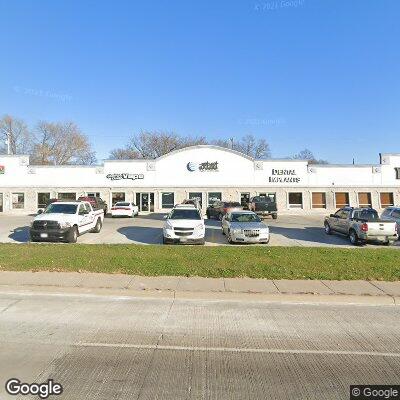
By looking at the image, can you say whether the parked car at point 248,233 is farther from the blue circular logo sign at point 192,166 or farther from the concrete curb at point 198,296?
the blue circular logo sign at point 192,166

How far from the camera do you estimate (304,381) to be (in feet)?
12.4

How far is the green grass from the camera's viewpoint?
8.84 meters

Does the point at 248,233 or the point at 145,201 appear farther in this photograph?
the point at 145,201

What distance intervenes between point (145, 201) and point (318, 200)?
1878 centimetres

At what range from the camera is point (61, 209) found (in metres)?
15.5

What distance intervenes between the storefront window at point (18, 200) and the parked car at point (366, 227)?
3200cm

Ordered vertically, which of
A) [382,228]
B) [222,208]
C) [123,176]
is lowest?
[382,228]

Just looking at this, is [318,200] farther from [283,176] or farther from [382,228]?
[382,228]

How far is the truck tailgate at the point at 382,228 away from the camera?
544 inches

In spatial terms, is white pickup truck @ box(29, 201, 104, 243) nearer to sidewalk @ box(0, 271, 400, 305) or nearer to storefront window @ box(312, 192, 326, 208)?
sidewalk @ box(0, 271, 400, 305)

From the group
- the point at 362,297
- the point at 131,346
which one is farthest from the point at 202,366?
the point at 362,297

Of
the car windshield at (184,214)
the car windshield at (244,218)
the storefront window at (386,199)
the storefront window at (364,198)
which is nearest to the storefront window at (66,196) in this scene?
the car windshield at (184,214)

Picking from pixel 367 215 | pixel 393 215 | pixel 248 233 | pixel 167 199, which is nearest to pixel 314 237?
pixel 367 215

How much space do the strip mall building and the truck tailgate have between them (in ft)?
65.2
